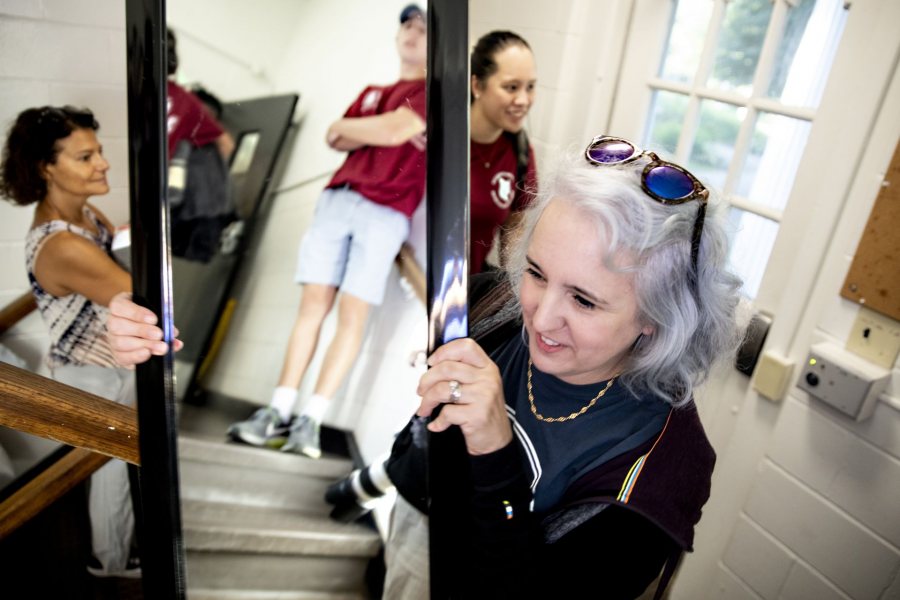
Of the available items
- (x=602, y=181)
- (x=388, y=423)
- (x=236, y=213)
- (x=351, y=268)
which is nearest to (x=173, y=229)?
(x=236, y=213)

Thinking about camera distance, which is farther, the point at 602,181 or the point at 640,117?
the point at 640,117

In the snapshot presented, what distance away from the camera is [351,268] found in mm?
995

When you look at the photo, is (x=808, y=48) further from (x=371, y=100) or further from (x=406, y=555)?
(x=406, y=555)

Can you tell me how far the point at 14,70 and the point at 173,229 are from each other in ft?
1.35

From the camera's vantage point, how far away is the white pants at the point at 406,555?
0.75 m

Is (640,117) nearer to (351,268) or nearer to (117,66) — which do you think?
(351,268)

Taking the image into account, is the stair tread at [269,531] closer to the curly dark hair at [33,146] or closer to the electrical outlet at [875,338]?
the curly dark hair at [33,146]

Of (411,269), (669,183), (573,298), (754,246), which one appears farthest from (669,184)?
(754,246)

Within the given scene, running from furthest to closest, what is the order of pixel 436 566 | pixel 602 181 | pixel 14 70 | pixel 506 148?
pixel 506 148, pixel 14 70, pixel 436 566, pixel 602 181

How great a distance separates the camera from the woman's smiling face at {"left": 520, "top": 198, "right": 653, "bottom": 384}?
0.59m

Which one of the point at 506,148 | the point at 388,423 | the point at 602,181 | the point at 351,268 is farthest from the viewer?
the point at 506,148

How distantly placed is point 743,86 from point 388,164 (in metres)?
0.59

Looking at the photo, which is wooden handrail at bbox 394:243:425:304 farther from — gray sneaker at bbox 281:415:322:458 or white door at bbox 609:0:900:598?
white door at bbox 609:0:900:598

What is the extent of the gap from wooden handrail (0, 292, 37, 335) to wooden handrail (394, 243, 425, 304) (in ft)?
2.89
